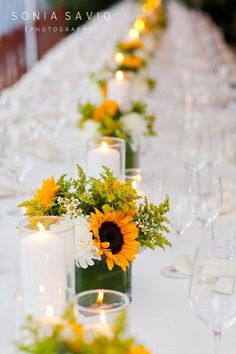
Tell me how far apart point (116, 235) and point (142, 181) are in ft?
1.49

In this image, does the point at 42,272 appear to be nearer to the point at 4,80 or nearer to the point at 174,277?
the point at 174,277

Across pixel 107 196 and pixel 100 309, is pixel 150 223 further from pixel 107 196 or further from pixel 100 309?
pixel 100 309

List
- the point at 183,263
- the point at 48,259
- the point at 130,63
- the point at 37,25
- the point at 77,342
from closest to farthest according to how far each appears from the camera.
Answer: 1. the point at 77,342
2. the point at 48,259
3. the point at 183,263
4. the point at 130,63
5. the point at 37,25

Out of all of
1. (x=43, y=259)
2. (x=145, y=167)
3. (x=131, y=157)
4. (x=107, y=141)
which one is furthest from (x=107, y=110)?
(x=43, y=259)

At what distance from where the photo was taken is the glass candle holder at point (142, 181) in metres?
1.64

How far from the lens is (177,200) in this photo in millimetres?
1657

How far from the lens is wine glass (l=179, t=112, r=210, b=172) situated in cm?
245

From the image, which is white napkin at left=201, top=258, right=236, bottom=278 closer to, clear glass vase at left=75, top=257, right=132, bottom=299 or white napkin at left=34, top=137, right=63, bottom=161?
clear glass vase at left=75, top=257, right=132, bottom=299

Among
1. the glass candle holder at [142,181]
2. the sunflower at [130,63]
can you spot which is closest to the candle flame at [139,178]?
the glass candle holder at [142,181]

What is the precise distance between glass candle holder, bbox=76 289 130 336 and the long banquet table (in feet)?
0.75

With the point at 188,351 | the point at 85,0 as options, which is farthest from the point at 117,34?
the point at 85,0

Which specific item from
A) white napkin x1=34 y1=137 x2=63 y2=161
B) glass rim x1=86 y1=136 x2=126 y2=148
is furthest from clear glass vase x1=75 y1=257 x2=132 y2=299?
white napkin x1=34 y1=137 x2=63 y2=161

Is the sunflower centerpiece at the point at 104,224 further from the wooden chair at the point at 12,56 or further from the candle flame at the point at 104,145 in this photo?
the wooden chair at the point at 12,56

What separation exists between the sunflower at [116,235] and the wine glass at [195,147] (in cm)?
105
